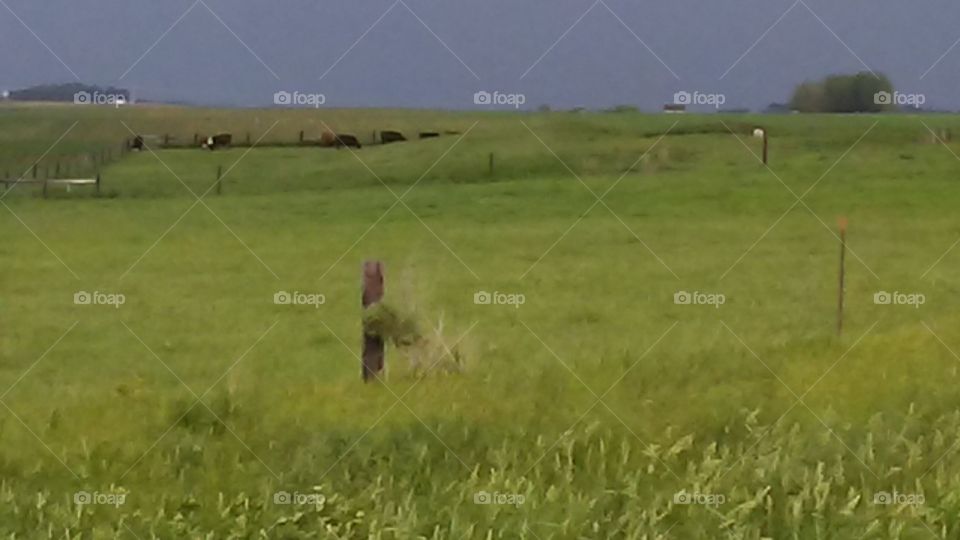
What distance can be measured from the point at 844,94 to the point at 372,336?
1.17m

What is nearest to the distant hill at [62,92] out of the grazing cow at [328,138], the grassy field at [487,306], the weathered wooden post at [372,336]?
the grassy field at [487,306]

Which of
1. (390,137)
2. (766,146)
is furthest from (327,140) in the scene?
(766,146)

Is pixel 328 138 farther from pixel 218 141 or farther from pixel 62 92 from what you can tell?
pixel 62 92

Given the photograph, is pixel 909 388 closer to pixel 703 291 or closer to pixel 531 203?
pixel 703 291

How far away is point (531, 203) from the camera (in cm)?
312

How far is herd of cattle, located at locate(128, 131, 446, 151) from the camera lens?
3.09 m

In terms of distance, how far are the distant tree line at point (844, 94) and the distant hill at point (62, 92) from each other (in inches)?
58.6

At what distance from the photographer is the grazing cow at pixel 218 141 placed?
312 cm

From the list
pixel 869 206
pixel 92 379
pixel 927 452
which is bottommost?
pixel 927 452

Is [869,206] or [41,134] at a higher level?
[41,134]

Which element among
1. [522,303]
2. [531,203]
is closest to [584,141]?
[531,203]

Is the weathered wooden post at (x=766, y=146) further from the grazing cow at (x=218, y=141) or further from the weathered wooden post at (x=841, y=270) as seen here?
the grazing cow at (x=218, y=141)

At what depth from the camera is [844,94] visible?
10.2 ft

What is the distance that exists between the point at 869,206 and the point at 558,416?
836 mm
